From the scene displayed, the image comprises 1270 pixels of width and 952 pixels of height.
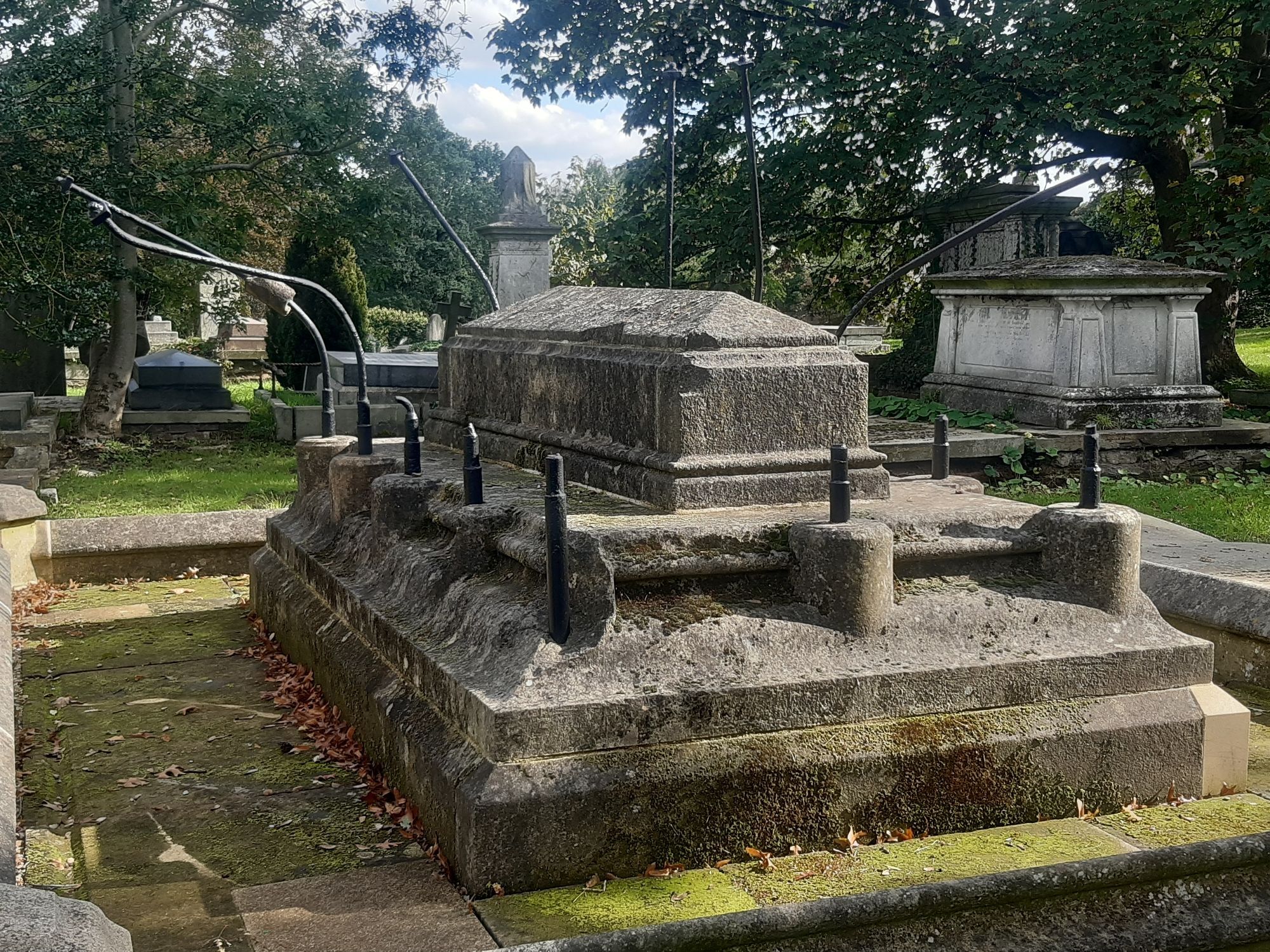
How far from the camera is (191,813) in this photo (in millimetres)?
4309

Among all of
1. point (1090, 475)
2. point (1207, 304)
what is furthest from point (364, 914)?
point (1207, 304)

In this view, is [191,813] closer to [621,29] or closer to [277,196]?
[277,196]

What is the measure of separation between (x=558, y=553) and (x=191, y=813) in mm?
1596

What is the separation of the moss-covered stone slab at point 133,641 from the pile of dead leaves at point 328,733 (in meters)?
0.23

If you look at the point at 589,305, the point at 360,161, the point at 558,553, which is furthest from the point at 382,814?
the point at 360,161

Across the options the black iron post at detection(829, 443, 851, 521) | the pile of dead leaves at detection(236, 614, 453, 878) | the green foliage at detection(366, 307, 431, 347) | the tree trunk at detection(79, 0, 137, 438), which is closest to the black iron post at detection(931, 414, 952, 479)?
the black iron post at detection(829, 443, 851, 521)

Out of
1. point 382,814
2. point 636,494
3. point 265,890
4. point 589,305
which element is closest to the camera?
point 265,890

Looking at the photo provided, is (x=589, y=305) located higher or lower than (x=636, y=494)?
higher

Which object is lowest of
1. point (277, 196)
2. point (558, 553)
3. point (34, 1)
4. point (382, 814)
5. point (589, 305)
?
point (382, 814)

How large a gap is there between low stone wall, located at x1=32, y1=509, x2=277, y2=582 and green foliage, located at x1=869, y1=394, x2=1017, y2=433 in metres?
6.49

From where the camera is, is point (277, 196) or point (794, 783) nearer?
point (794, 783)

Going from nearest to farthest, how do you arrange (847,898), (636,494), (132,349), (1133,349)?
(847,898) < (636,494) < (1133,349) < (132,349)

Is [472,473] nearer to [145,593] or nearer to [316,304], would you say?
[145,593]

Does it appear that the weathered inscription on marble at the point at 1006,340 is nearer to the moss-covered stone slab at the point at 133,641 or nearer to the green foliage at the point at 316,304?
the moss-covered stone slab at the point at 133,641
